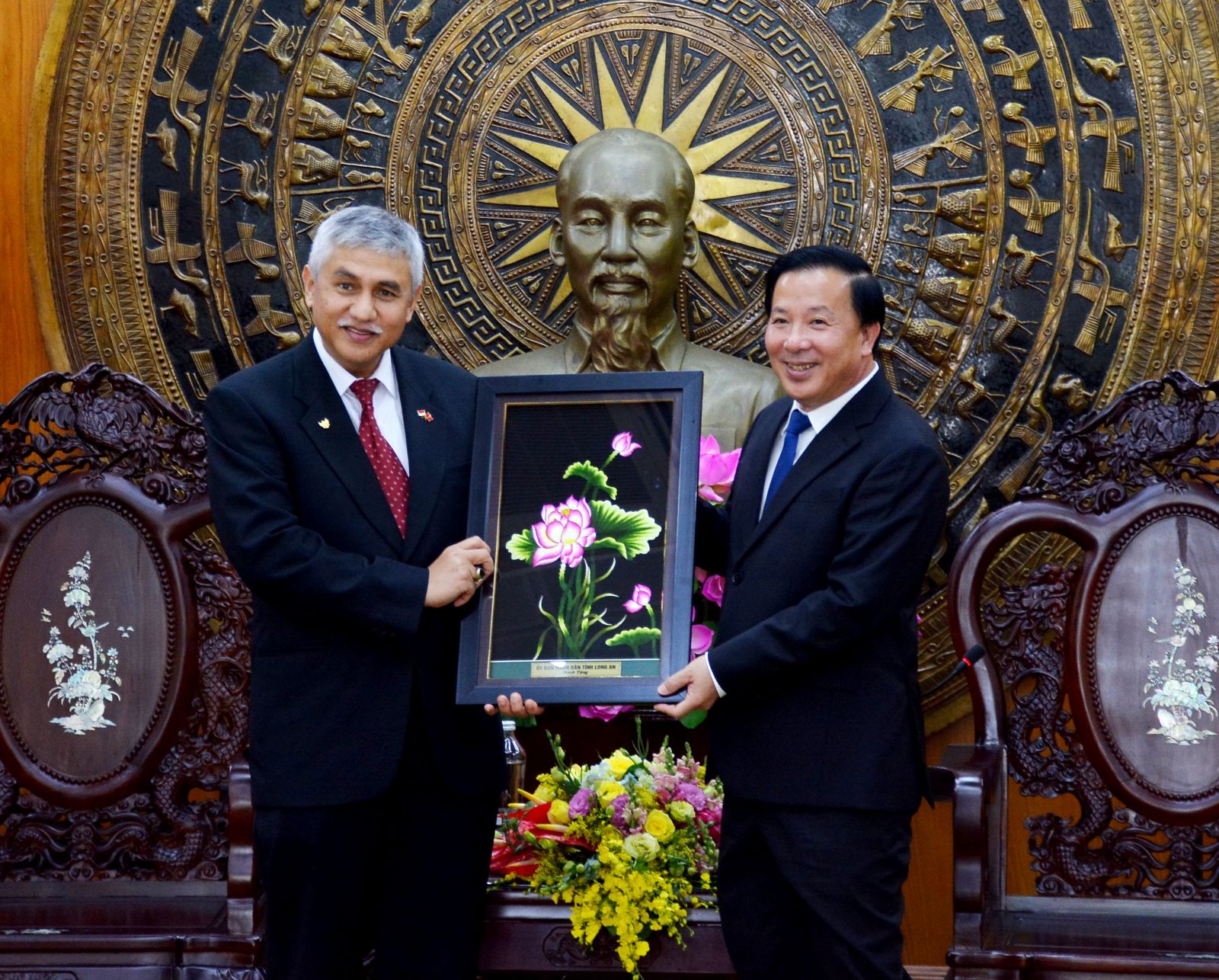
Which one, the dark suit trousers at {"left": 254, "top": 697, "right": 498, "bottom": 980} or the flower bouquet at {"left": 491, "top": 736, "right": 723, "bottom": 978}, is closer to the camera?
the dark suit trousers at {"left": 254, "top": 697, "right": 498, "bottom": 980}

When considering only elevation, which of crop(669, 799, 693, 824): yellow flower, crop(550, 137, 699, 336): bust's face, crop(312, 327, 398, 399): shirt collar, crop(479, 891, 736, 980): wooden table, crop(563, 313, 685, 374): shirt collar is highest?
crop(550, 137, 699, 336): bust's face

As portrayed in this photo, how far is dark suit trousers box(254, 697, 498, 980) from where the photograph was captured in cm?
249

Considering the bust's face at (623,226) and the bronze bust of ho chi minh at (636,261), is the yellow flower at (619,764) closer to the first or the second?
the bronze bust of ho chi minh at (636,261)

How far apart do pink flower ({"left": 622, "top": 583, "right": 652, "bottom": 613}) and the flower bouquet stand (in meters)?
0.43

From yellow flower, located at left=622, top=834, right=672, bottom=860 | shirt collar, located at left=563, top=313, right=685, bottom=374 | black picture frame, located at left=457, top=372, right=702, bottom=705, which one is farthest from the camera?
shirt collar, located at left=563, top=313, right=685, bottom=374

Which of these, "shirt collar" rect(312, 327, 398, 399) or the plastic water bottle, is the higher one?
"shirt collar" rect(312, 327, 398, 399)

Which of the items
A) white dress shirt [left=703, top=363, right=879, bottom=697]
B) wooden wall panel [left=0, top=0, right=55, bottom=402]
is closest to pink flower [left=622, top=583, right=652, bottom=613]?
white dress shirt [left=703, top=363, right=879, bottom=697]

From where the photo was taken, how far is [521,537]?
2.65 meters

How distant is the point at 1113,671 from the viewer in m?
3.13

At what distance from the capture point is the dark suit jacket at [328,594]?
247 centimetres

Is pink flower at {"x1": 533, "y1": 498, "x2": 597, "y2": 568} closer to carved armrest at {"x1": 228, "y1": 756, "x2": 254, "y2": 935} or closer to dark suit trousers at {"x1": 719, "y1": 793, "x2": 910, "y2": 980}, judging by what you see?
dark suit trousers at {"x1": 719, "y1": 793, "x2": 910, "y2": 980}

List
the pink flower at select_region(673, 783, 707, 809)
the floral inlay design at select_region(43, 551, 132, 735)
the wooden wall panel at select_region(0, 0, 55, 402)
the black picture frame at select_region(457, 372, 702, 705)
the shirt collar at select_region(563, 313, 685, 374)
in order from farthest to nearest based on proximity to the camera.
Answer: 1. the wooden wall panel at select_region(0, 0, 55, 402)
2. the shirt collar at select_region(563, 313, 685, 374)
3. the floral inlay design at select_region(43, 551, 132, 735)
4. the pink flower at select_region(673, 783, 707, 809)
5. the black picture frame at select_region(457, 372, 702, 705)

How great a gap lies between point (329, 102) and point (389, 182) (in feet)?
0.79

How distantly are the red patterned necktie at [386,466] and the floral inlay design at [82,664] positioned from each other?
0.90m
